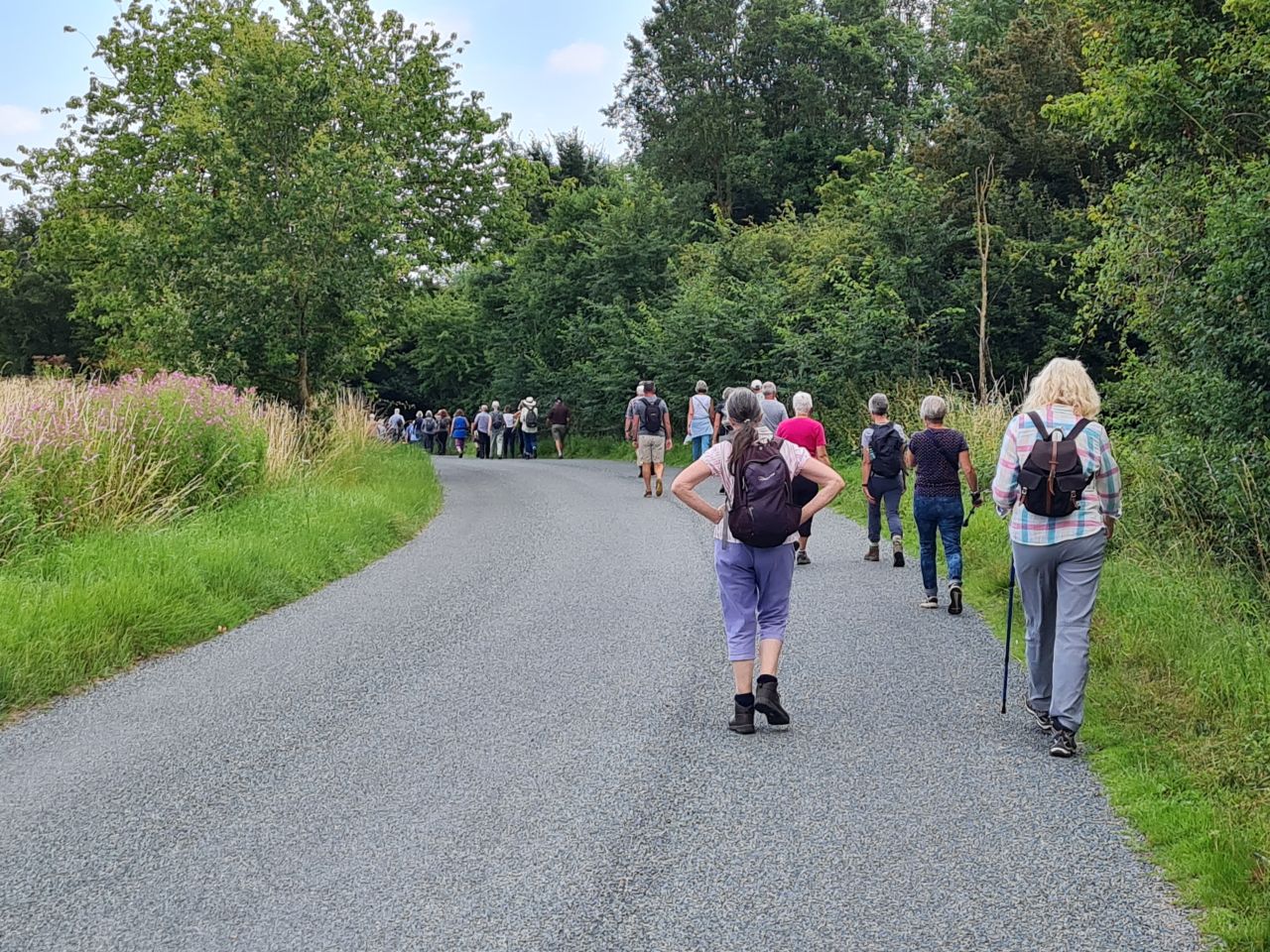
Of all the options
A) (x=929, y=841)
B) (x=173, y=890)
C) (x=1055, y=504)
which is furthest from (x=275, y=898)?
(x=1055, y=504)

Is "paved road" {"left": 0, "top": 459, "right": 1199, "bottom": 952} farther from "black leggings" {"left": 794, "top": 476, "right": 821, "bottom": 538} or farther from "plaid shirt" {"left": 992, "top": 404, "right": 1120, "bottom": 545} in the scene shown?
"black leggings" {"left": 794, "top": 476, "right": 821, "bottom": 538}

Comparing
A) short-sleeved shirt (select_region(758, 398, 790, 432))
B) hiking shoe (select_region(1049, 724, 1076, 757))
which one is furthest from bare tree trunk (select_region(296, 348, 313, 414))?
hiking shoe (select_region(1049, 724, 1076, 757))

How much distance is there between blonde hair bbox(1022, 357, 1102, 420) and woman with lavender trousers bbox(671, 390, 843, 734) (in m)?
1.13

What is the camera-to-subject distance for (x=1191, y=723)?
5.89 meters

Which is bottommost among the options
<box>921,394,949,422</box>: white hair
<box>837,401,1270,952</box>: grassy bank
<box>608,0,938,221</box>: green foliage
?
<box>837,401,1270,952</box>: grassy bank

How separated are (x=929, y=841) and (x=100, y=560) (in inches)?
289

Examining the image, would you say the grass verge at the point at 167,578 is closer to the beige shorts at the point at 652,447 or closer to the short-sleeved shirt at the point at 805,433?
the short-sleeved shirt at the point at 805,433

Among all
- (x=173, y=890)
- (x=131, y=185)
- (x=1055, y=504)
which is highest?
(x=131, y=185)

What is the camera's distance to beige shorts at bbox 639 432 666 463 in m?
20.0

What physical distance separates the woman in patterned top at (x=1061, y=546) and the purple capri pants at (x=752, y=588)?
4.02 ft

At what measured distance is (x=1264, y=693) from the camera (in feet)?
19.9

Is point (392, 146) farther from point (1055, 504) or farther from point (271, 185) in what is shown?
point (1055, 504)

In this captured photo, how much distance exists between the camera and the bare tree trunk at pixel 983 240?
23.8 m

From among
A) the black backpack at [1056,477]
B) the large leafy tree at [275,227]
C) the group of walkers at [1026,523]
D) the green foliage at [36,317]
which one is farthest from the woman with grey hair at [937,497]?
the green foliage at [36,317]
